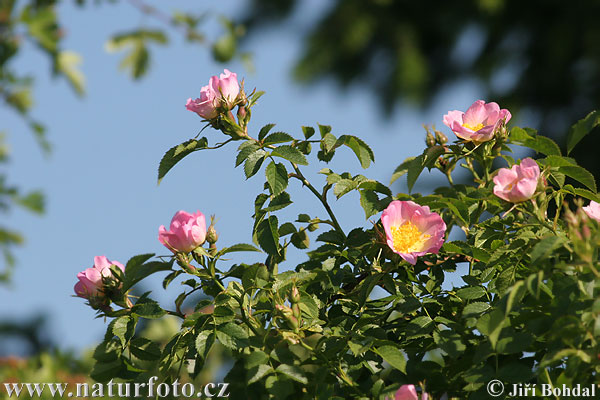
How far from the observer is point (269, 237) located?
0.98 meters

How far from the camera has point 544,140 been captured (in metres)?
1.00

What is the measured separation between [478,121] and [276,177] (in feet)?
1.12

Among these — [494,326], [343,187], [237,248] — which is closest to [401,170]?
[343,187]

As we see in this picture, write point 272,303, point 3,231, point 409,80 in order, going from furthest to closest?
point 409,80 < point 3,231 < point 272,303

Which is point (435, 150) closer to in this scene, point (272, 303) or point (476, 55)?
point (272, 303)

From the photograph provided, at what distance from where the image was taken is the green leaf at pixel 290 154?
3.17 feet

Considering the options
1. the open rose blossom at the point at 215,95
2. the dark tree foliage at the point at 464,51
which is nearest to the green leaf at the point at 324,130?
the open rose blossom at the point at 215,95

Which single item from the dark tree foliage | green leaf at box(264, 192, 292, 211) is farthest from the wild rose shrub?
the dark tree foliage

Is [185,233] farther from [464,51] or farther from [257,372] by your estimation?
[464,51]

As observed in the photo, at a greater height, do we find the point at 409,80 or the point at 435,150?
the point at 409,80

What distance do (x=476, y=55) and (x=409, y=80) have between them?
54cm

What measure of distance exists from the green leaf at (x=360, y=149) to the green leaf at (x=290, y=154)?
0.11 meters

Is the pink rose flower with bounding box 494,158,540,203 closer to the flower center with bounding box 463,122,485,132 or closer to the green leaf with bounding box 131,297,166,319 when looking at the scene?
the flower center with bounding box 463,122,485,132

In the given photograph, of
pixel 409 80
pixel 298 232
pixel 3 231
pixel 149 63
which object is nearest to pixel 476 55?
pixel 409 80
